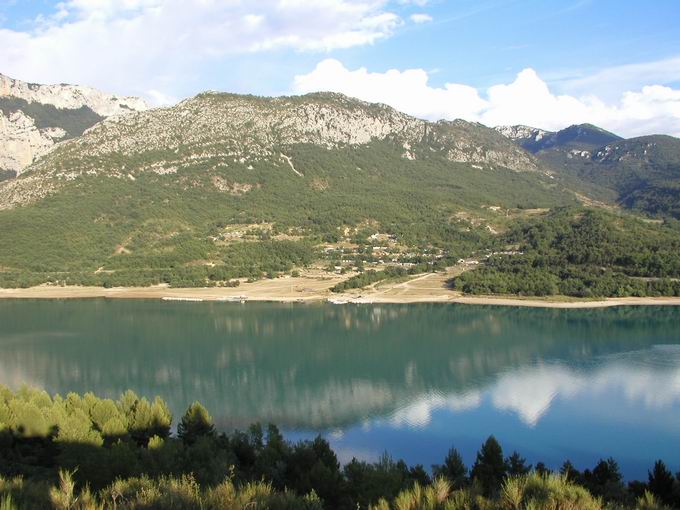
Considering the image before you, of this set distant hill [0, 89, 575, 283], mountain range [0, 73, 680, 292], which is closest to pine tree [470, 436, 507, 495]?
mountain range [0, 73, 680, 292]

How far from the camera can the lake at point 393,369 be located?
2242 cm

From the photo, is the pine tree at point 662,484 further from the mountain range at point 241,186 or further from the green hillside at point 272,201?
the mountain range at point 241,186

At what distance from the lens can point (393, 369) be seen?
107 feet

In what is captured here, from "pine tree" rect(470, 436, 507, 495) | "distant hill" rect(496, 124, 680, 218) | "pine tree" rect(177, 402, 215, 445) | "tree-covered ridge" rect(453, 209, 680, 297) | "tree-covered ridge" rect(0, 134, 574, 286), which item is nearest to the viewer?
"pine tree" rect(470, 436, 507, 495)

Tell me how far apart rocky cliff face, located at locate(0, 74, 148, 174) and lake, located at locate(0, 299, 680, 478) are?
244 feet

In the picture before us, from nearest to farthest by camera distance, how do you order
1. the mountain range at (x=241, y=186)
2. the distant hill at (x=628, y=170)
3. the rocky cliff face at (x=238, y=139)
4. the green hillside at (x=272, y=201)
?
the green hillside at (x=272, y=201) → the mountain range at (x=241, y=186) → the rocky cliff face at (x=238, y=139) → the distant hill at (x=628, y=170)

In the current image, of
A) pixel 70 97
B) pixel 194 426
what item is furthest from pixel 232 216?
pixel 70 97

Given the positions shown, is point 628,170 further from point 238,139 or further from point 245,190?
point 245,190

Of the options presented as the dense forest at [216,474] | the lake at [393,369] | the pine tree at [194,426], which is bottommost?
the lake at [393,369]

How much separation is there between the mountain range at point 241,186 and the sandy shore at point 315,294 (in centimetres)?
352

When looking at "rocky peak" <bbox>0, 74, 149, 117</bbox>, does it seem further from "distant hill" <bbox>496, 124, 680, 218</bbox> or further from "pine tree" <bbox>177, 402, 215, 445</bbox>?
"pine tree" <bbox>177, 402, 215, 445</bbox>

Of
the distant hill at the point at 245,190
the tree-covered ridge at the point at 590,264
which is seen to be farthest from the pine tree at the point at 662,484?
the distant hill at the point at 245,190

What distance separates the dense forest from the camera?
6.57m

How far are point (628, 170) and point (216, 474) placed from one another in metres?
161
